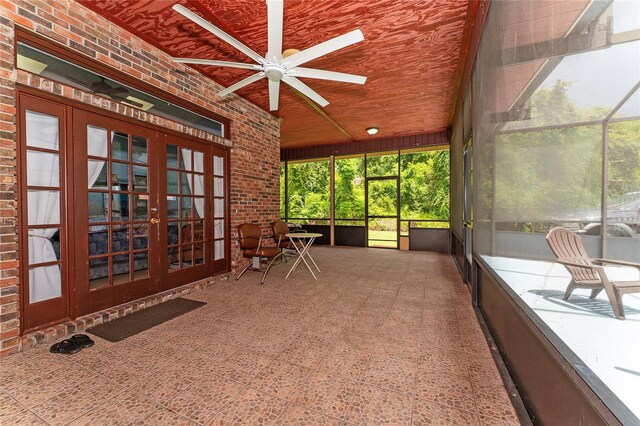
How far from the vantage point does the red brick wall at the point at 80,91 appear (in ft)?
6.56

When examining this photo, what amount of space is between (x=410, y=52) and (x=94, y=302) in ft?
14.3

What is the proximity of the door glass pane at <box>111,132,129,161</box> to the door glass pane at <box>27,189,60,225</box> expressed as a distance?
0.63 meters

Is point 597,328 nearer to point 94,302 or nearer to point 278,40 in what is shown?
point 278,40

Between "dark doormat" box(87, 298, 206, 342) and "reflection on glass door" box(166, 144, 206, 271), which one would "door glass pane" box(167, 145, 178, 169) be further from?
"dark doormat" box(87, 298, 206, 342)

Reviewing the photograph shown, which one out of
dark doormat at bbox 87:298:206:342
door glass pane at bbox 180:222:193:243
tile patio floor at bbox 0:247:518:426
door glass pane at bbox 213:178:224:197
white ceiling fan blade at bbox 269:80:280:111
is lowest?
dark doormat at bbox 87:298:206:342

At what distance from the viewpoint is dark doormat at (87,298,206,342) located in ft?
7.68

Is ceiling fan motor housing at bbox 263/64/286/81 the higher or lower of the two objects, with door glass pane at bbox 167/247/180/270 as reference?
higher

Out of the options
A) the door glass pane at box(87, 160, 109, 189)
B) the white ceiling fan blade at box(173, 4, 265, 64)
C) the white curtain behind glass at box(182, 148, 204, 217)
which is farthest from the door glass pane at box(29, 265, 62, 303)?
the white ceiling fan blade at box(173, 4, 265, 64)

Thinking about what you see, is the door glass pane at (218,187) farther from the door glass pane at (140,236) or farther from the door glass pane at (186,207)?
the door glass pane at (140,236)

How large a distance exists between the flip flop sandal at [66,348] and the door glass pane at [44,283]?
1.57 ft

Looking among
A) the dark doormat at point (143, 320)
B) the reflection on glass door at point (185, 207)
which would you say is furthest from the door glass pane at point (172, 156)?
the dark doormat at point (143, 320)

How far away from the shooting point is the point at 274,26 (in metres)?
2.02

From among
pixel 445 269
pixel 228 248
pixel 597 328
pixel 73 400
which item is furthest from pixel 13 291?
pixel 445 269

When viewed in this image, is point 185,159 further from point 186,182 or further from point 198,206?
point 198,206
